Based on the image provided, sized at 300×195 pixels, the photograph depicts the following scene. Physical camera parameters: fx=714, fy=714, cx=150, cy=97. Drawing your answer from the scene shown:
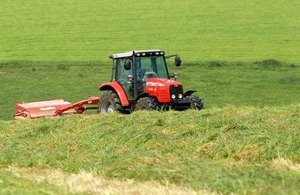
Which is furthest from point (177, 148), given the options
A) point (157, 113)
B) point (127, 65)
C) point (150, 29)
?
point (150, 29)

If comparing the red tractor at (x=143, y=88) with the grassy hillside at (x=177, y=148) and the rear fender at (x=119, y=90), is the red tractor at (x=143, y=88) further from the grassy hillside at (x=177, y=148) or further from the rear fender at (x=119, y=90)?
the grassy hillside at (x=177, y=148)

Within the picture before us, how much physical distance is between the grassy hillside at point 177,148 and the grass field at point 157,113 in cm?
2

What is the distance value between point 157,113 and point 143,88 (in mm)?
3034

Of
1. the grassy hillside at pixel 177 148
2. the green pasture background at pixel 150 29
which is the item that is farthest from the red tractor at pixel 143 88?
the green pasture background at pixel 150 29

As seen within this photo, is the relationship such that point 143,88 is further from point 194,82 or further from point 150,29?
point 150,29

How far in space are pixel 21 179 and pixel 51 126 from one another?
15.7ft

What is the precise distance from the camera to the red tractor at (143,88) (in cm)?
1602

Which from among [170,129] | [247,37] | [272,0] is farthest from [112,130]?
[272,0]

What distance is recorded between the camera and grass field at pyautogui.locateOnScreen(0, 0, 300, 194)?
8453 mm

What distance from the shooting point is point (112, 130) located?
12.0 metres

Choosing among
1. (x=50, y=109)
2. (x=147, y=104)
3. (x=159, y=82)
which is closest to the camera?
(x=147, y=104)

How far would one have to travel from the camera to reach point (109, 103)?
56.7 feet

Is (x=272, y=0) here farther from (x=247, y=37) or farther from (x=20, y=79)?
(x=20, y=79)

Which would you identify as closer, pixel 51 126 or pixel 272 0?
pixel 51 126
